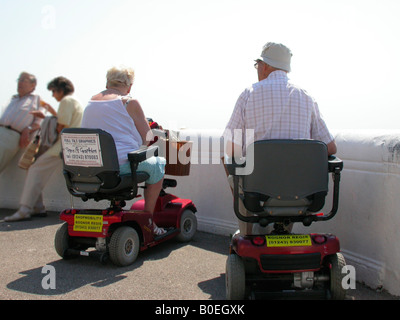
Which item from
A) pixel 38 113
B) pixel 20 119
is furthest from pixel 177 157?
pixel 20 119

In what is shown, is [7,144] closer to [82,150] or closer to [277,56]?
[82,150]

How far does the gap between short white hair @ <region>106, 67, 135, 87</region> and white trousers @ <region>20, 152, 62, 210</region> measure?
8.16 feet

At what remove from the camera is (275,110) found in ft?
10.7

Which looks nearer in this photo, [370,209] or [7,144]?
[370,209]

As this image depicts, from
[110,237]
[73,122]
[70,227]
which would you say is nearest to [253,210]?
[110,237]

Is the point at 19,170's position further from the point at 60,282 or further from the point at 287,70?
the point at 287,70

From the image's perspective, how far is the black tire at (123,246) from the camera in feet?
13.2

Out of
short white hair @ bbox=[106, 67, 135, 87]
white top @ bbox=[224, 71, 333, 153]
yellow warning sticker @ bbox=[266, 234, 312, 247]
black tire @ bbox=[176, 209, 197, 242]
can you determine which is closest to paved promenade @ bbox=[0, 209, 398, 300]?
black tire @ bbox=[176, 209, 197, 242]

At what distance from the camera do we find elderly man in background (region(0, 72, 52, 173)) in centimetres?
680

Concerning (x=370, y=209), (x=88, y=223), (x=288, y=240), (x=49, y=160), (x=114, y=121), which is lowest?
(x=88, y=223)

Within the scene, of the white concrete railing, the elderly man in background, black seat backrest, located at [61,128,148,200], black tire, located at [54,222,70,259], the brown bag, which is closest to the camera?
the white concrete railing

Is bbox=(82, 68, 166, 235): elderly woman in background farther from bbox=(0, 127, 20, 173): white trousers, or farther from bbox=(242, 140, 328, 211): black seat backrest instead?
bbox=(0, 127, 20, 173): white trousers

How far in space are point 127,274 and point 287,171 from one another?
5.67ft

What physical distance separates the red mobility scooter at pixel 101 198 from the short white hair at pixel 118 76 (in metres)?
0.66
